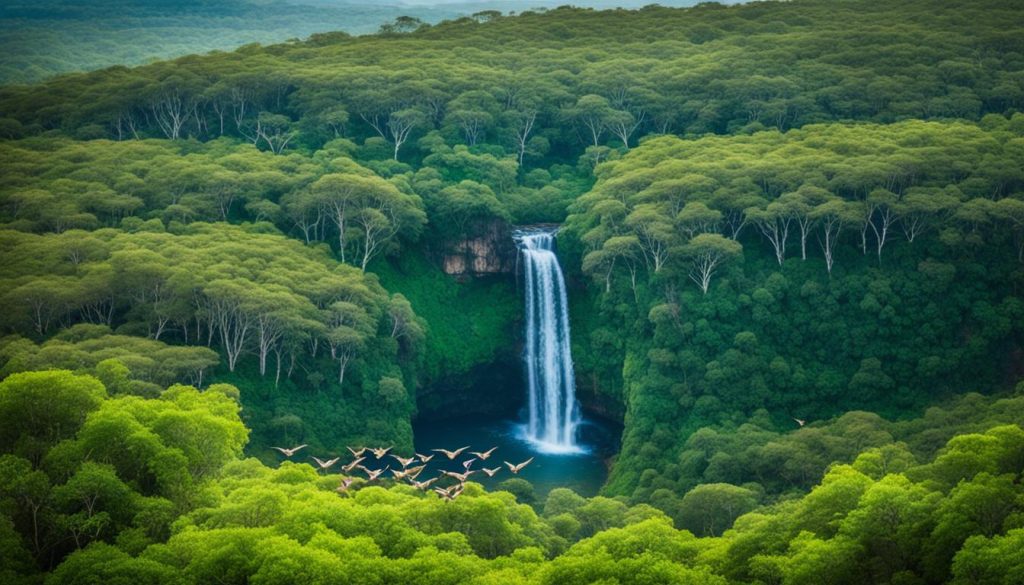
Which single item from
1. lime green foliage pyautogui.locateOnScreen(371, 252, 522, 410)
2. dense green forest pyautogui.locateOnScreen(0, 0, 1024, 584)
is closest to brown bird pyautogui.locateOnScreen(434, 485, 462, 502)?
dense green forest pyautogui.locateOnScreen(0, 0, 1024, 584)

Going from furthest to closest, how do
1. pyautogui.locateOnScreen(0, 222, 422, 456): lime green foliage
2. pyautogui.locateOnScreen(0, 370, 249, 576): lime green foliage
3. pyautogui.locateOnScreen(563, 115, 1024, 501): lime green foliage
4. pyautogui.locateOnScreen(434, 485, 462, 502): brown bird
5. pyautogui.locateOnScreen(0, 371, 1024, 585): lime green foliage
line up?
pyautogui.locateOnScreen(563, 115, 1024, 501): lime green foliage < pyautogui.locateOnScreen(0, 222, 422, 456): lime green foliage < pyautogui.locateOnScreen(434, 485, 462, 502): brown bird < pyautogui.locateOnScreen(0, 370, 249, 576): lime green foliage < pyautogui.locateOnScreen(0, 371, 1024, 585): lime green foliage

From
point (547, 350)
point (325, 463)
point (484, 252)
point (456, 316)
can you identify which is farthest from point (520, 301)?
point (325, 463)

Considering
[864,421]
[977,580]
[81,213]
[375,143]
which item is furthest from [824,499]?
[375,143]

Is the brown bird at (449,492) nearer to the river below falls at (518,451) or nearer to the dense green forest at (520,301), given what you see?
the dense green forest at (520,301)

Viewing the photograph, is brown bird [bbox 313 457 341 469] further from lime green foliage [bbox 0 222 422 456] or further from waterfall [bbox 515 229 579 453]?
waterfall [bbox 515 229 579 453]

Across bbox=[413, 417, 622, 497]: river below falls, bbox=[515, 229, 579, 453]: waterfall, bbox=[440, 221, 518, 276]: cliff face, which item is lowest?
bbox=[413, 417, 622, 497]: river below falls

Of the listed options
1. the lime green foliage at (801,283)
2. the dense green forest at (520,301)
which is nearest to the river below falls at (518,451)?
the dense green forest at (520,301)
